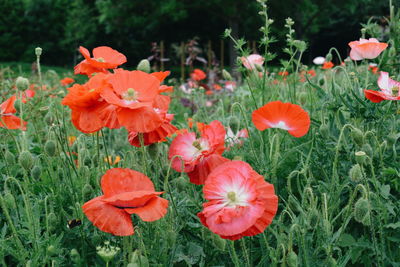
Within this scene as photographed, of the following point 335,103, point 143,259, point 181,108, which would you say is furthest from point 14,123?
point 181,108

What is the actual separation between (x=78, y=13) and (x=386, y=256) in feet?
61.0

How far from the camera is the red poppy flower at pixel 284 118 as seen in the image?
1410 mm

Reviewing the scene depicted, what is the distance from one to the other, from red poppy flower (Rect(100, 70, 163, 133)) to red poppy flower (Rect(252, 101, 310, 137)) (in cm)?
34

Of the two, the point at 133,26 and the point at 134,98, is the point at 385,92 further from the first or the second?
the point at 133,26

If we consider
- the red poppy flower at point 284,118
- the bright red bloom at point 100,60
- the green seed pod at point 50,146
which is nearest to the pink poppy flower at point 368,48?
the red poppy flower at point 284,118

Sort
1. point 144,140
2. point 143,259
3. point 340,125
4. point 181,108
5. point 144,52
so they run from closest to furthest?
point 143,259 → point 144,140 → point 340,125 → point 181,108 → point 144,52

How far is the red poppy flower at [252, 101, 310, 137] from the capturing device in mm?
1410

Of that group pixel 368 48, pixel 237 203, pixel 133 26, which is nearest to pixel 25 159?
pixel 237 203

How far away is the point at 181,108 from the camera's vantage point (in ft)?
18.4

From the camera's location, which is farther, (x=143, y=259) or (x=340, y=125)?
(x=340, y=125)

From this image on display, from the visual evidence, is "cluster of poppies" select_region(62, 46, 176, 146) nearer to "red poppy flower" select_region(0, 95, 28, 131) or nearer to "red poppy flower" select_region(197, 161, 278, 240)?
"red poppy flower" select_region(197, 161, 278, 240)

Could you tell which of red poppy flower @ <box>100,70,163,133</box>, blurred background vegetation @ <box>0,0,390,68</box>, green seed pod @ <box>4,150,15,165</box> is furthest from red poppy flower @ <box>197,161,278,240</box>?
blurred background vegetation @ <box>0,0,390,68</box>

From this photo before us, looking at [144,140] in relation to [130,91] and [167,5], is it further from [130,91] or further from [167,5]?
[167,5]

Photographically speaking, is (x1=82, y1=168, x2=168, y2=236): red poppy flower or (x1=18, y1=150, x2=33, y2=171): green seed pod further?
(x1=18, y1=150, x2=33, y2=171): green seed pod
